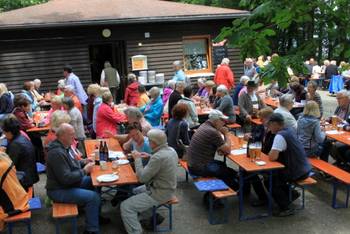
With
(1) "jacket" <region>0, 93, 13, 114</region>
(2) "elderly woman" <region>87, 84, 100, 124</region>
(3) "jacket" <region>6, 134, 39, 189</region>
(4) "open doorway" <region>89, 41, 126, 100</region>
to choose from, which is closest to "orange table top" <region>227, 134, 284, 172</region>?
(3) "jacket" <region>6, 134, 39, 189</region>

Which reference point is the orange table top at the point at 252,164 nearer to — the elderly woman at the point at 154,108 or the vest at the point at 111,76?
the elderly woman at the point at 154,108

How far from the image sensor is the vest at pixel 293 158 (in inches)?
240


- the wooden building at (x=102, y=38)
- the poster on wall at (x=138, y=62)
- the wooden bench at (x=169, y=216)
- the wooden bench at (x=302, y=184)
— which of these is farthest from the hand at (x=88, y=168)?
the poster on wall at (x=138, y=62)

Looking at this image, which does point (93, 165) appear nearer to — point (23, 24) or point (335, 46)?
point (335, 46)

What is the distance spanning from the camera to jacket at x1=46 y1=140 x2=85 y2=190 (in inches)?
211

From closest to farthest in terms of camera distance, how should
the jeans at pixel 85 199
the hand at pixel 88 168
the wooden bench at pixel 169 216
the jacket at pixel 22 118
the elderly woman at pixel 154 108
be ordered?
the jeans at pixel 85 199 < the wooden bench at pixel 169 216 < the hand at pixel 88 168 < the jacket at pixel 22 118 < the elderly woman at pixel 154 108

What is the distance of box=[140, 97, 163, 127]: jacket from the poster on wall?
5444mm

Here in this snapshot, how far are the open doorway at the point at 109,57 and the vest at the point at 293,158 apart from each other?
944 centimetres

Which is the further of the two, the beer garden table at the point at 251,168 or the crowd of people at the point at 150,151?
the beer garden table at the point at 251,168

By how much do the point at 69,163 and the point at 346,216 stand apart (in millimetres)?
3942

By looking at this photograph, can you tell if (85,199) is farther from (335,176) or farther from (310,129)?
(310,129)

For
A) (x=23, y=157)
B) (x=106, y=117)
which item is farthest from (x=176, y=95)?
(x=23, y=157)

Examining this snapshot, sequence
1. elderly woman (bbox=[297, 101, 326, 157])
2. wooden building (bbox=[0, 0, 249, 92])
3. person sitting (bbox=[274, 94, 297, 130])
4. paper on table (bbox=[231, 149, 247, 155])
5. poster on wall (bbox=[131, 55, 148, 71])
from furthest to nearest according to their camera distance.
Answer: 1. poster on wall (bbox=[131, 55, 148, 71])
2. wooden building (bbox=[0, 0, 249, 92])
3. person sitting (bbox=[274, 94, 297, 130])
4. elderly woman (bbox=[297, 101, 326, 157])
5. paper on table (bbox=[231, 149, 247, 155])

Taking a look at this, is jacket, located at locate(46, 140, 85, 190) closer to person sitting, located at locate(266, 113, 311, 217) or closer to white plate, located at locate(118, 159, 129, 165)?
white plate, located at locate(118, 159, 129, 165)
